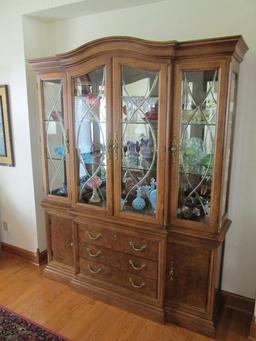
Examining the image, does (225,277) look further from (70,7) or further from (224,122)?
(70,7)

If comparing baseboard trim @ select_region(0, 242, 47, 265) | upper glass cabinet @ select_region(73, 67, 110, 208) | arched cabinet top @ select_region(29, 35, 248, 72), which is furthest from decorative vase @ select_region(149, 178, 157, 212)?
baseboard trim @ select_region(0, 242, 47, 265)

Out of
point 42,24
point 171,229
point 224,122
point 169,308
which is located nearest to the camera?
point 224,122

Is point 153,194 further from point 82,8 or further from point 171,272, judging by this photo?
point 82,8

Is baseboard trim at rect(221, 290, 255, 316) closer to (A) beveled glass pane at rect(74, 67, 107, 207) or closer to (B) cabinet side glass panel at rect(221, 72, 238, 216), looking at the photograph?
(B) cabinet side glass panel at rect(221, 72, 238, 216)

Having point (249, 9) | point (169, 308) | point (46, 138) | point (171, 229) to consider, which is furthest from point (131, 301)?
point (249, 9)

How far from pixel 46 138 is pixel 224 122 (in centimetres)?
152

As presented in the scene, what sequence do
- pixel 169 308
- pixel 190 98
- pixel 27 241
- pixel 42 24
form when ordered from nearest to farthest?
1. pixel 190 98
2. pixel 169 308
3. pixel 42 24
4. pixel 27 241

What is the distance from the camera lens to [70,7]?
7.66 feet

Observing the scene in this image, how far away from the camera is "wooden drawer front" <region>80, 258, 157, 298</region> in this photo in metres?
2.23

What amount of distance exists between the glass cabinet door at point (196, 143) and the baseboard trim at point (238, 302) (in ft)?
2.79

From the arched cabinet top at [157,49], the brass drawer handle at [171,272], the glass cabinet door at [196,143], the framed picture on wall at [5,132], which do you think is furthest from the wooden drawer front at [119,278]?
the arched cabinet top at [157,49]

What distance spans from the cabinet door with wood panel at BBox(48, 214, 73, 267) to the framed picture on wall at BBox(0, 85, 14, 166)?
81 centimetres

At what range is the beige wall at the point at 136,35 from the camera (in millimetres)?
2037

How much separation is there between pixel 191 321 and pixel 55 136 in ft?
6.18
